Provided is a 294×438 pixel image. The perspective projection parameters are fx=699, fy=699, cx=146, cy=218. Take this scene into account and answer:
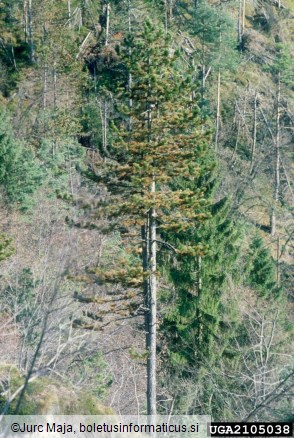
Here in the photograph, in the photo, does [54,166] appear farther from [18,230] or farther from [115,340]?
[115,340]

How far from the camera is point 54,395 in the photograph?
10.7 metres

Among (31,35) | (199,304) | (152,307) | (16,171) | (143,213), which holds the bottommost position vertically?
(199,304)

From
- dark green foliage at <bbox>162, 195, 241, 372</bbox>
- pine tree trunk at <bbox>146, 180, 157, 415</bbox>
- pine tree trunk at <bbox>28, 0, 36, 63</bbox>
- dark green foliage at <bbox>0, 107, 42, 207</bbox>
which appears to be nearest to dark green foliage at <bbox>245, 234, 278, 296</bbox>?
dark green foliage at <bbox>162, 195, 241, 372</bbox>

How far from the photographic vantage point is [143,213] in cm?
1477

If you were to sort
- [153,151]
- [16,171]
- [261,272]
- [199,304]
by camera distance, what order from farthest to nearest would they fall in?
[16,171], [261,272], [199,304], [153,151]

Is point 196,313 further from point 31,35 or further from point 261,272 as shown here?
point 31,35

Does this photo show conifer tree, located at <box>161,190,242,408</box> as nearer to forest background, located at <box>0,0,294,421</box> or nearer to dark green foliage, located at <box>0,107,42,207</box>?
forest background, located at <box>0,0,294,421</box>

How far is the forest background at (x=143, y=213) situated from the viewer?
44.6ft

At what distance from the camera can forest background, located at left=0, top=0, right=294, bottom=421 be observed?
1359cm

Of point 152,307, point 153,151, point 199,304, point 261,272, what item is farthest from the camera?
point 261,272

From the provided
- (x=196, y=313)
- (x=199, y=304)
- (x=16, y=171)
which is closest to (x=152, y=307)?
(x=199, y=304)

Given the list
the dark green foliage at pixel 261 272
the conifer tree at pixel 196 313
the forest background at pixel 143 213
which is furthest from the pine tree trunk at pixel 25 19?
the conifer tree at pixel 196 313

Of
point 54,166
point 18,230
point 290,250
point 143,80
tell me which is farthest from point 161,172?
point 290,250

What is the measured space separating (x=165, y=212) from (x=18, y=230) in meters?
10.3
